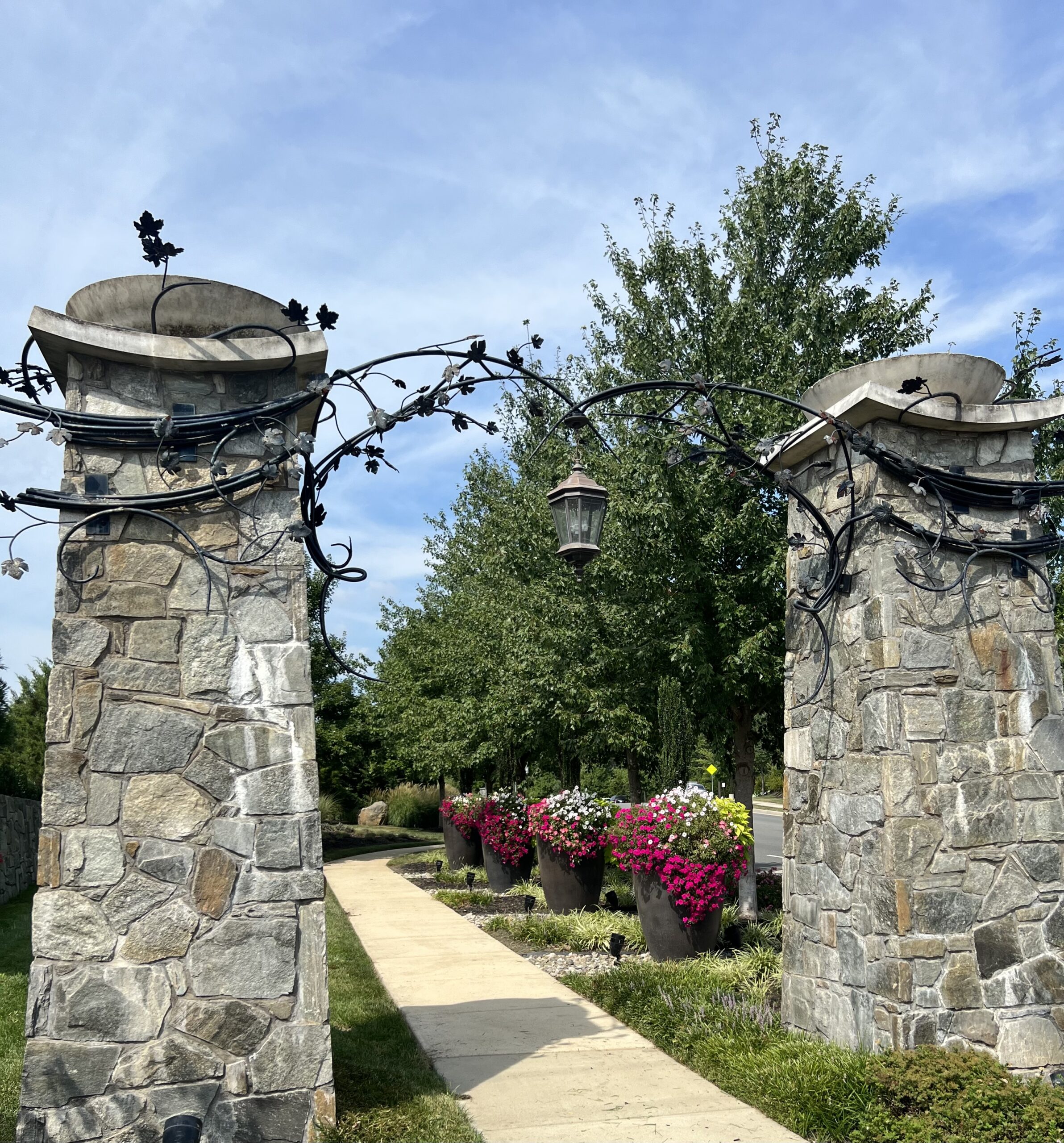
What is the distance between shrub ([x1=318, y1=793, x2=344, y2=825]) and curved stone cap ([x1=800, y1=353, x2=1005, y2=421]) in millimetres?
19592

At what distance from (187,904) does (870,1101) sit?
3241 millimetres

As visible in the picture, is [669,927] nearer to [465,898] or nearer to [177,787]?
[465,898]

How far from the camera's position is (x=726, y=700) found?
10461mm

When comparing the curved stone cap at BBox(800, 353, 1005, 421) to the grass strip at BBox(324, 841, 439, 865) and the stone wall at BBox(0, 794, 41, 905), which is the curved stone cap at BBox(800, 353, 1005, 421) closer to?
the stone wall at BBox(0, 794, 41, 905)

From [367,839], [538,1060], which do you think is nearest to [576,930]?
[538,1060]

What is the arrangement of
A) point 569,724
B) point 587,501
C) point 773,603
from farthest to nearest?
point 569,724, point 773,603, point 587,501

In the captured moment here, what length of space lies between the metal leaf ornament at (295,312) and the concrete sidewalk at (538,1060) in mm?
3875

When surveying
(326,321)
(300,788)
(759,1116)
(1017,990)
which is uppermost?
(326,321)

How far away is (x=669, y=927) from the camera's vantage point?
838 cm

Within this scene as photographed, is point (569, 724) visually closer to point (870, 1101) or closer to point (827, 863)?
point (827, 863)

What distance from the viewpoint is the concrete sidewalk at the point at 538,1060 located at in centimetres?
470

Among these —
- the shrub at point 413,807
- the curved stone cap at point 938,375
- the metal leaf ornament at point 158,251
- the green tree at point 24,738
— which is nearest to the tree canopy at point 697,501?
the curved stone cap at point 938,375

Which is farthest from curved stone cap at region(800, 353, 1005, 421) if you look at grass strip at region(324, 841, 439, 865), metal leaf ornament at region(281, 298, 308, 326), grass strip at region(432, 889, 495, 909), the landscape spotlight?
grass strip at region(324, 841, 439, 865)

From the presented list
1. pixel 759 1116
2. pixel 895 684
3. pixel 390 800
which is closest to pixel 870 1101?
pixel 759 1116
